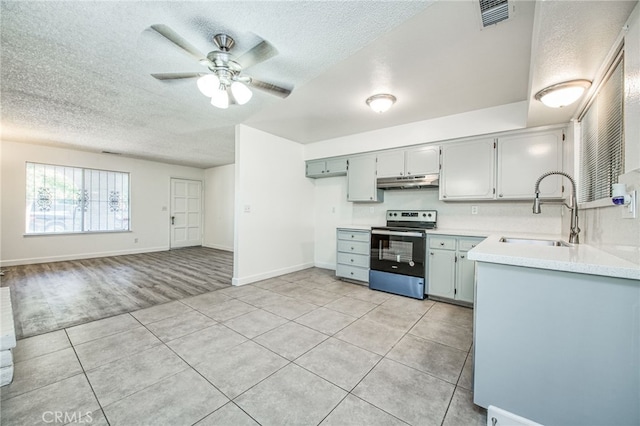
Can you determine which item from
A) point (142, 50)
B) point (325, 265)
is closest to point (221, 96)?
point (142, 50)

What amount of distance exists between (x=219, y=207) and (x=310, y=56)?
20.9 feet

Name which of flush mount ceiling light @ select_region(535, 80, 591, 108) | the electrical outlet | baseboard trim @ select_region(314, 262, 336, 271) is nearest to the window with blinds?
flush mount ceiling light @ select_region(535, 80, 591, 108)

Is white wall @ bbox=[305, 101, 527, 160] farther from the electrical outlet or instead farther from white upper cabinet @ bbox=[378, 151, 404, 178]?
the electrical outlet

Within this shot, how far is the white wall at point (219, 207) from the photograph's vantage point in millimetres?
7375

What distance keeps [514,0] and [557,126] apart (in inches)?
79.8

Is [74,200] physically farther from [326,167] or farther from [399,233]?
[399,233]

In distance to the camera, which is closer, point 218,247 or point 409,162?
point 409,162

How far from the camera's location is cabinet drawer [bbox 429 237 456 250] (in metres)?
3.21

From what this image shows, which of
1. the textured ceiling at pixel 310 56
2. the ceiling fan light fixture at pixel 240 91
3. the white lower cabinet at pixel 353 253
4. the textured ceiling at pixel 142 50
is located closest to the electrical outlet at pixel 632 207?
the textured ceiling at pixel 310 56

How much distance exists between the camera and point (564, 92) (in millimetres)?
1974

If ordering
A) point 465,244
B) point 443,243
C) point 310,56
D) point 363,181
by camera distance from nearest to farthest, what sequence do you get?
1. point 310,56
2. point 465,244
3. point 443,243
4. point 363,181

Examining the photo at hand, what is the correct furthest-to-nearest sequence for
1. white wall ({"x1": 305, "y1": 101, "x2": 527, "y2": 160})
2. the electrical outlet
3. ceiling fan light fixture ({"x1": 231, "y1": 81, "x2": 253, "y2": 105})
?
white wall ({"x1": 305, "y1": 101, "x2": 527, "y2": 160}) < ceiling fan light fixture ({"x1": 231, "y1": 81, "x2": 253, "y2": 105}) < the electrical outlet

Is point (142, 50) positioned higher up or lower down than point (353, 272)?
higher up

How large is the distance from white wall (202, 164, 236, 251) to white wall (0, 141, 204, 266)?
69 centimetres
